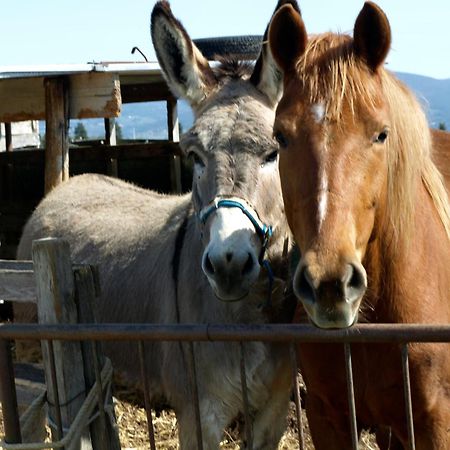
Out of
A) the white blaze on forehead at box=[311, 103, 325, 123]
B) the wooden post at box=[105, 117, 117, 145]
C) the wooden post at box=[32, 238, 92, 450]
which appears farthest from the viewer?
the wooden post at box=[105, 117, 117, 145]

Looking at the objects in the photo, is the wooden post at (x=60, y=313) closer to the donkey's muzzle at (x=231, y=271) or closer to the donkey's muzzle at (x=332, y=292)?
the donkey's muzzle at (x=231, y=271)

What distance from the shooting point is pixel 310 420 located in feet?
10.4

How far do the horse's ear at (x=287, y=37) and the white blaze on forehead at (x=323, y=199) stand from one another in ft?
1.86

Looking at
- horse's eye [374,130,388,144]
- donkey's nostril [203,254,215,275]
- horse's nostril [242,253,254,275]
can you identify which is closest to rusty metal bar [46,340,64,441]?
donkey's nostril [203,254,215,275]

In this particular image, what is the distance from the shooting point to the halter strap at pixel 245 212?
3070 millimetres

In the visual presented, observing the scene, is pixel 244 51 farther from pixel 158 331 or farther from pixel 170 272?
pixel 158 331

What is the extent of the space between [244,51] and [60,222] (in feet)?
6.22

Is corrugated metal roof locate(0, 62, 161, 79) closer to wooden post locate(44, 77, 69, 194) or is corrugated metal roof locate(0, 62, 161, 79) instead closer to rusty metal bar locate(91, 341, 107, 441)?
wooden post locate(44, 77, 69, 194)

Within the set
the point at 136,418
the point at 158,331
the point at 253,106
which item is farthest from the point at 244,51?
the point at 158,331

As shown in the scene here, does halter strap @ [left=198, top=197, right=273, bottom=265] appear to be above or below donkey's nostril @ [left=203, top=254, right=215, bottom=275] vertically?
above

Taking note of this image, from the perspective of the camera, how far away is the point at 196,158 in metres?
3.39

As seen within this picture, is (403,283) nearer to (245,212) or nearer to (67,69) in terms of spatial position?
(245,212)

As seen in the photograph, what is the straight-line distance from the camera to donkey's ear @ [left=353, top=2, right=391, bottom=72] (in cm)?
253

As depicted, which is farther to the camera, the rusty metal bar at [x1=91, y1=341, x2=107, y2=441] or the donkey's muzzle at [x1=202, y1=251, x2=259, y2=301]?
the donkey's muzzle at [x1=202, y1=251, x2=259, y2=301]
